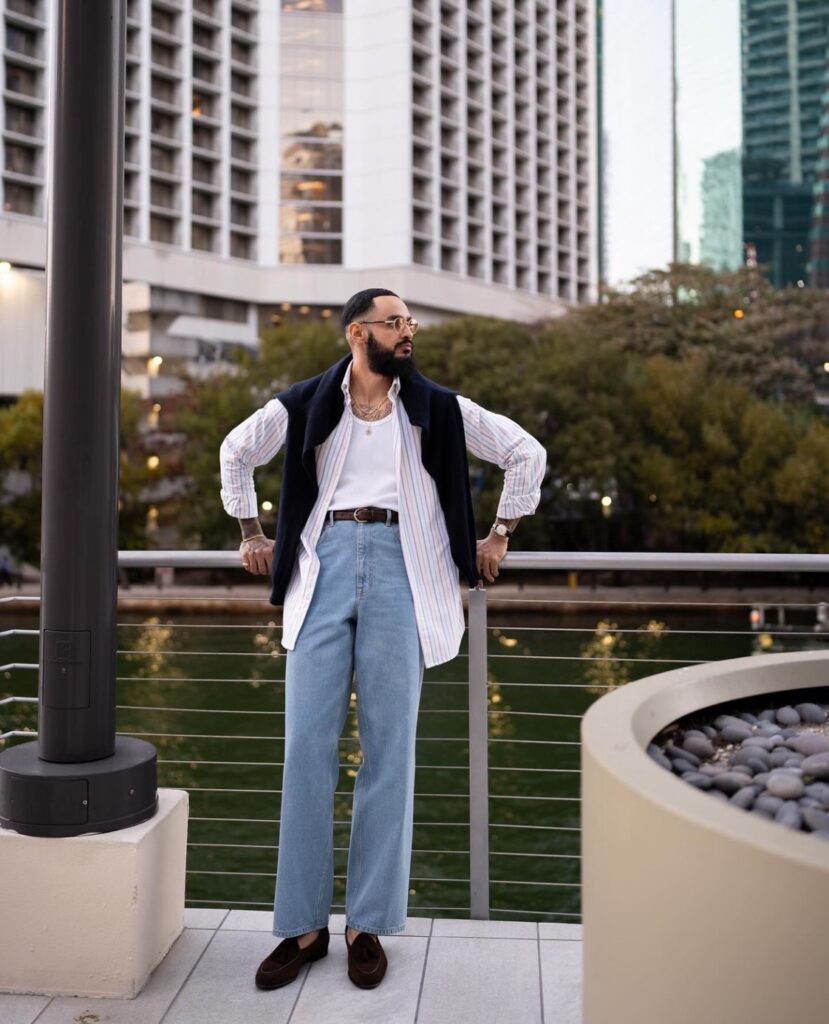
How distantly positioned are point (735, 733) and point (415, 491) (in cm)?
82

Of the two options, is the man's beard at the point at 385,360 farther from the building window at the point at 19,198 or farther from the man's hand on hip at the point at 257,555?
the building window at the point at 19,198

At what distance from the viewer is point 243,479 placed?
2465 mm

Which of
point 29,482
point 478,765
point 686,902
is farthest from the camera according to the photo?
point 29,482

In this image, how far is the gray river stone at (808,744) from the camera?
1728mm

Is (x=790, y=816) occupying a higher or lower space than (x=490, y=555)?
lower

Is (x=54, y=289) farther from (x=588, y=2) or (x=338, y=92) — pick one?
(x=588, y=2)

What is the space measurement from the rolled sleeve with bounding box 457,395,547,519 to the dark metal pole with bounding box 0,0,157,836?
720 millimetres

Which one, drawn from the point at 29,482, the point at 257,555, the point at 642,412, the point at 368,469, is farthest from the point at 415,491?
the point at 29,482

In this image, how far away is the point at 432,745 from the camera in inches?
678

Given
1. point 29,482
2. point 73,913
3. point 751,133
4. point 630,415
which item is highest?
point 751,133

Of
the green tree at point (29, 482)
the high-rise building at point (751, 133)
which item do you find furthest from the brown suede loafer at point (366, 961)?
the high-rise building at point (751, 133)

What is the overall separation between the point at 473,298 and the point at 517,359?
21.3 m

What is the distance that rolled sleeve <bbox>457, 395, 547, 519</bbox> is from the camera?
2412 millimetres

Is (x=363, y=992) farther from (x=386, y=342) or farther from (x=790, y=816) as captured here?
(x=386, y=342)
